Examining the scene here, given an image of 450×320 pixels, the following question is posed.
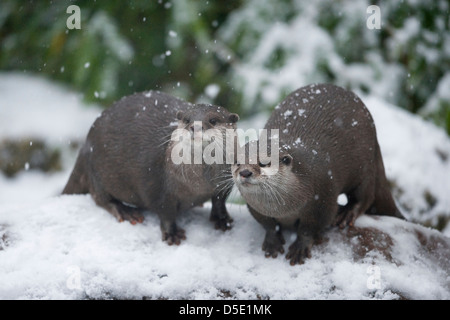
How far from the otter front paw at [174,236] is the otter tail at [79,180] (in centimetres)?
52

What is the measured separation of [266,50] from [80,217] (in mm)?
1695

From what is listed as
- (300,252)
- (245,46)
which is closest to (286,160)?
(300,252)

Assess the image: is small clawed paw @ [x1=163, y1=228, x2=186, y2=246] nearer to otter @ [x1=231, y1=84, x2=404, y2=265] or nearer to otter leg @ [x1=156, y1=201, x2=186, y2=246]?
otter leg @ [x1=156, y1=201, x2=186, y2=246]

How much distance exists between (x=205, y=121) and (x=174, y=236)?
1.62 ft

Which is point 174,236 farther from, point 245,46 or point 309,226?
point 245,46

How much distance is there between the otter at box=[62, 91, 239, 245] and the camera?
198cm

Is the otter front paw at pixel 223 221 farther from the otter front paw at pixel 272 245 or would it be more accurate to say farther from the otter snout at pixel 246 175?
the otter snout at pixel 246 175

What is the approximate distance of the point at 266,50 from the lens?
11.0 feet

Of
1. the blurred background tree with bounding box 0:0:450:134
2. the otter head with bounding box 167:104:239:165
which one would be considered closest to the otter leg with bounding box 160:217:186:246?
the otter head with bounding box 167:104:239:165

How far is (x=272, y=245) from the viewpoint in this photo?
195cm

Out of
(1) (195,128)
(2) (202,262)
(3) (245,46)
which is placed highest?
(3) (245,46)

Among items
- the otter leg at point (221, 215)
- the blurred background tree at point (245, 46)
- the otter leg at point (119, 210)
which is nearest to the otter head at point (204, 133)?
the otter leg at point (221, 215)

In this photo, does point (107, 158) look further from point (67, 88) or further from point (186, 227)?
point (67, 88)

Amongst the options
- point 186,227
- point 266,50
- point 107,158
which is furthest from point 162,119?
point 266,50
